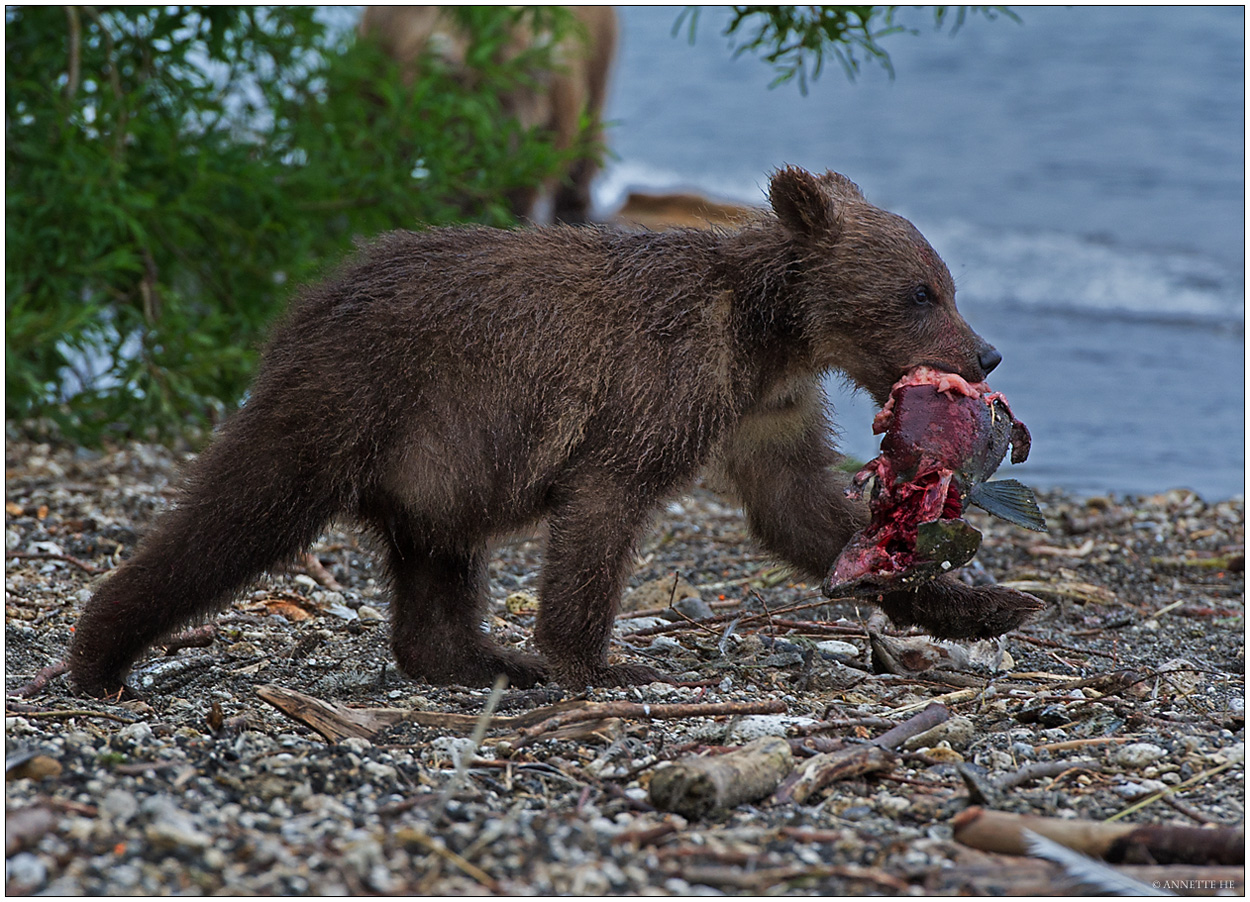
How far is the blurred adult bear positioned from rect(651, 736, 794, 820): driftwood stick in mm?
4876

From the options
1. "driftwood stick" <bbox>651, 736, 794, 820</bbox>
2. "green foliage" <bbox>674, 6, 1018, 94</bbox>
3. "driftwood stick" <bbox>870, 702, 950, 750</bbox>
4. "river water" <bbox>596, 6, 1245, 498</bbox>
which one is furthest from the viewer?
"river water" <bbox>596, 6, 1245, 498</bbox>

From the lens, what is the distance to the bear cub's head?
3.95m

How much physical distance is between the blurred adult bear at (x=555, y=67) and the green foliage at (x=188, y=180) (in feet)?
1.56

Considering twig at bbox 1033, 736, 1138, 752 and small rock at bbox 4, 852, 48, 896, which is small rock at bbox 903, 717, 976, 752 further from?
small rock at bbox 4, 852, 48, 896

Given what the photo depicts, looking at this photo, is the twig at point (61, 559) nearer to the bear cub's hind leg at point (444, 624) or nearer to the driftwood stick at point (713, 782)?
the bear cub's hind leg at point (444, 624)

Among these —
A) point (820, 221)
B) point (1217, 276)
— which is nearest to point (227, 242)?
point (820, 221)

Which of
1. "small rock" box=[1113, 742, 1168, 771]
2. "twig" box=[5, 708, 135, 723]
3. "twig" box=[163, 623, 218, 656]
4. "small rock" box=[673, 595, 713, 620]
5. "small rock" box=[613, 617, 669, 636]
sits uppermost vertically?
"small rock" box=[1113, 742, 1168, 771]

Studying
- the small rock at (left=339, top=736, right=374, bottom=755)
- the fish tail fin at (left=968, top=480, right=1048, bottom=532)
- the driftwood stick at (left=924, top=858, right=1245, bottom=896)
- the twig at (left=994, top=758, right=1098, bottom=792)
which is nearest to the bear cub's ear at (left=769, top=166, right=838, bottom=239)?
the fish tail fin at (left=968, top=480, right=1048, bottom=532)

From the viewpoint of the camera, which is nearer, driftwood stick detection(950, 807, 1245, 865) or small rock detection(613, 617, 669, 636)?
driftwood stick detection(950, 807, 1245, 865)

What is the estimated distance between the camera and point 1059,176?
16797mm

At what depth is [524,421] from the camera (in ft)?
12.7

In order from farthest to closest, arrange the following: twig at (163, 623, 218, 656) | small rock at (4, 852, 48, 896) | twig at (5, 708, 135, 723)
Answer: twig at (163, 623, 218, 656) → twig at (5, 708, 135, 723) → small rock at (4, 852, 48, 896)

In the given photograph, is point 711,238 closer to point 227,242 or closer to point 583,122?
point 583,122

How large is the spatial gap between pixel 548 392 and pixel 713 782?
1.42 m
